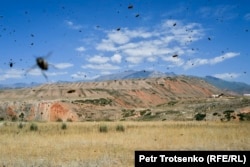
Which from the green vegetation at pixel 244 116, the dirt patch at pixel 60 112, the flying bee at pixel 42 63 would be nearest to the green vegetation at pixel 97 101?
the dirt patch at pixel 60 112

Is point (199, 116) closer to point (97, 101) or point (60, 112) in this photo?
point (60, 112)

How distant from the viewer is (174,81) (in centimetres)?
16962

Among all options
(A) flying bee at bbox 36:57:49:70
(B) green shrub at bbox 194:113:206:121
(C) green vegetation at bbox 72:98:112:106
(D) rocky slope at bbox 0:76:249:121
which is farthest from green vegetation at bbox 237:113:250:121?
(A) flying bee at bbox 36:57:49:70

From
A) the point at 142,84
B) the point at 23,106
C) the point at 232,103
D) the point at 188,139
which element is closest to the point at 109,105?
the point at 23,106

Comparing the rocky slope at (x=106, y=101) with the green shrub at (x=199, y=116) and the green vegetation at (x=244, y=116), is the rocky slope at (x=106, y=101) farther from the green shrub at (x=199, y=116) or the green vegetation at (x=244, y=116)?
the green vegetation at (x=244, y=116)

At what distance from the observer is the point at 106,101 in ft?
331

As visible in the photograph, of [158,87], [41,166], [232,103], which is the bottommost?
[41,166]

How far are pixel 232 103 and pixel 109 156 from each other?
176 ft

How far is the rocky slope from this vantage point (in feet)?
255

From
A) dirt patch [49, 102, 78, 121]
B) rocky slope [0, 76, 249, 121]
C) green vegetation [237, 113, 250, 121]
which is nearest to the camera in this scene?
green vegetation [237, 113, 250, 121]

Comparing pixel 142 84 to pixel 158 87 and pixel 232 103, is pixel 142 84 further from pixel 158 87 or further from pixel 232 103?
pixel 232 103

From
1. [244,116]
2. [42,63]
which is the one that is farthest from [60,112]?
[42,63]

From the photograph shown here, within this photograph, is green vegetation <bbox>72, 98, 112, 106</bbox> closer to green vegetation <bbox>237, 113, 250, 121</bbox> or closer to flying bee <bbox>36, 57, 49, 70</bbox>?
green vegetation <bbox>237, 113, 250, 121</bbox>

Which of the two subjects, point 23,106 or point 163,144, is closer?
point 163,144
